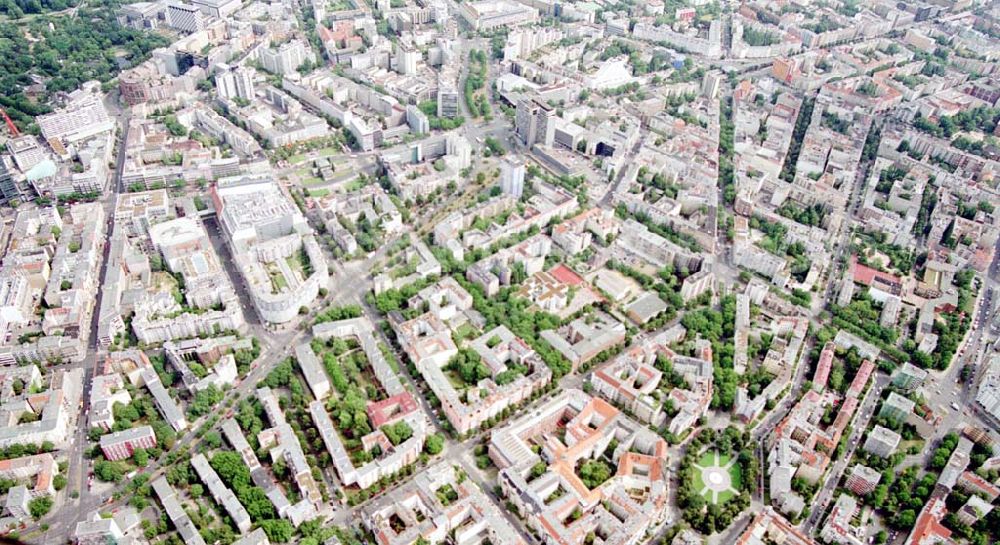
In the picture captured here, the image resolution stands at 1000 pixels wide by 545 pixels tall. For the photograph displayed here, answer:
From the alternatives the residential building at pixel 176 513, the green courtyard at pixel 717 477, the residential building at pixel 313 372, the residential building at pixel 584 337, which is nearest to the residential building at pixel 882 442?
the green courtyard at pixel 717 477

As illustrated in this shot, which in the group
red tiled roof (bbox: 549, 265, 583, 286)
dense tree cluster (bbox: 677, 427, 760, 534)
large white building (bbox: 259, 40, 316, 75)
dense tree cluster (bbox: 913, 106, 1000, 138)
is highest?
large white building (bbox: 259, 40, 316, 75)

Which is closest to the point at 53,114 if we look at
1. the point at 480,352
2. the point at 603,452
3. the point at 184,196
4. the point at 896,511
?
the point at 184,196

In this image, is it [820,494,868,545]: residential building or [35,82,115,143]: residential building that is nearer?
[820,494,868,545]: residential building

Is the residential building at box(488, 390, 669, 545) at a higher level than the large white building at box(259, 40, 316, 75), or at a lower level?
lower

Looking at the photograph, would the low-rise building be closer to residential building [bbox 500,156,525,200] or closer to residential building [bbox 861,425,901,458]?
residential building [bbox 500,156,525,200]

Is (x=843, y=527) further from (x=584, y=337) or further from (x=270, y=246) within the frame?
(x=270, y=246)

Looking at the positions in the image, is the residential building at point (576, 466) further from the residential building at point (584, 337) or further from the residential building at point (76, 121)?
the residential building at point (76, 121)

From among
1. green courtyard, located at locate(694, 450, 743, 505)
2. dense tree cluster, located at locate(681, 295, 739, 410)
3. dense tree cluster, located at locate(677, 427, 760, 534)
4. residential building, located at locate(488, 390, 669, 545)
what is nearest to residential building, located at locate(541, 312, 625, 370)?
residential building, located at locate(488, 390, 669, 545)

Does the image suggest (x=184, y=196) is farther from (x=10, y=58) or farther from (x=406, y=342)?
(x=10, y=58)
